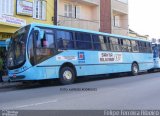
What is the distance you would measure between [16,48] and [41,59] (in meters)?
1.45

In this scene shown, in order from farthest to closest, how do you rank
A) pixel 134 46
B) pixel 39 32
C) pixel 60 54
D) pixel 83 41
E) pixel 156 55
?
pixel 156 55
pixel 134 46
pixel 83 41
pixel 60 54
pixel 39 32

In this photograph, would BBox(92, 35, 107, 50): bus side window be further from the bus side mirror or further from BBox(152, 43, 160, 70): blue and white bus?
BBox(152, 43, 160, 70): blue and white bus

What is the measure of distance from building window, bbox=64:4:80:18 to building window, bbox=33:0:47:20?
14.4 ft

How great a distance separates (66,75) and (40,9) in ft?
31.3

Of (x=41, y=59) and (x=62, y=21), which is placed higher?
(x=62, y=21)

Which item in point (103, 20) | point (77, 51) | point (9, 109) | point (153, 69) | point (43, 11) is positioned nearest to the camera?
point (9, 109)

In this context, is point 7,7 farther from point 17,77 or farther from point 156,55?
point 156,55

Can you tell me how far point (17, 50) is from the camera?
16609 mm

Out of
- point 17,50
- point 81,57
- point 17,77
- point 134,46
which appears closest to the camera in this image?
point 17,77

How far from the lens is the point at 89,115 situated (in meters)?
8.74

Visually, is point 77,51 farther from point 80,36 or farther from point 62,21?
point 62,21

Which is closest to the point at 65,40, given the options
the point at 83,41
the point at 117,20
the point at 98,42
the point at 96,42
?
the point at 83,41

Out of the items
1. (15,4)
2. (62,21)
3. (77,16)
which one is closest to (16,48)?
(15,4)

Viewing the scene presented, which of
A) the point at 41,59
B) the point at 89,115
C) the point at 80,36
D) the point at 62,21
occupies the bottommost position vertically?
the point at 89,115
